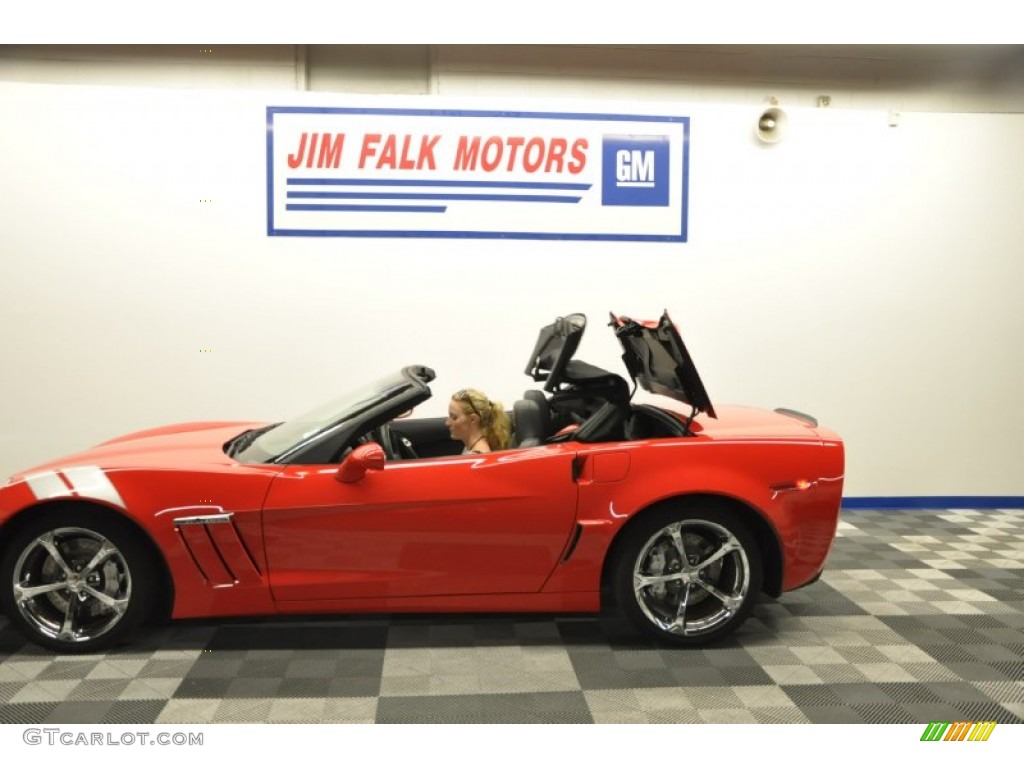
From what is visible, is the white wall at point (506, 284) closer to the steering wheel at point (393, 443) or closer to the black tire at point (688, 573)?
the steering wheel at point (393, 443)

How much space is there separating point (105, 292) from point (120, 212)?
513mm

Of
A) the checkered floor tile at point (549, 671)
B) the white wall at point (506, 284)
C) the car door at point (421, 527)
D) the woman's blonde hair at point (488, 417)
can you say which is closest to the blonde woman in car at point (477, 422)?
the woman's blonde hair at point (488, 417)

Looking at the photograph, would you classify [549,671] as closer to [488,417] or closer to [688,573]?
[688,573]

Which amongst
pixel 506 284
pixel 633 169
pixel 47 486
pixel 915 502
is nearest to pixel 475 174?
pixel 506 284

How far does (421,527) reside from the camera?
10.5 feet

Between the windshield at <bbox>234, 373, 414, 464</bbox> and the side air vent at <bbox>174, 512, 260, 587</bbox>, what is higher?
the windshield at <bbox>234, 373, 414, 464</bbox>

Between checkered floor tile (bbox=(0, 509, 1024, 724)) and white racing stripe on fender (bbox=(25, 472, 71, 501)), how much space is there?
60cm

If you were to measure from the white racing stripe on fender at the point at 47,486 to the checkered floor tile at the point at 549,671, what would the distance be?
600mm

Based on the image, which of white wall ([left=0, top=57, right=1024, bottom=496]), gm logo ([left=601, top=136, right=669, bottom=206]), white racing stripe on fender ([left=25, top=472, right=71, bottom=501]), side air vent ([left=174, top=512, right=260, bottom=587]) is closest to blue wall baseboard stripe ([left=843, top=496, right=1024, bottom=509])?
white wall ([left=0, top=57, right=1024, bottom=496])

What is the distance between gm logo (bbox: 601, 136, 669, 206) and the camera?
18.7ft

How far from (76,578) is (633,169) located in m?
4.07

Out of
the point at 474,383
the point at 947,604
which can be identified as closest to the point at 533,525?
the point at 947,604

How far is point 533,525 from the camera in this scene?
3.25m

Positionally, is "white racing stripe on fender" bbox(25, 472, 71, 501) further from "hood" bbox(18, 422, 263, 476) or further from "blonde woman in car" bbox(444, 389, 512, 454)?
"blonde woman in car" bbox(444, 389, 512, 454)
